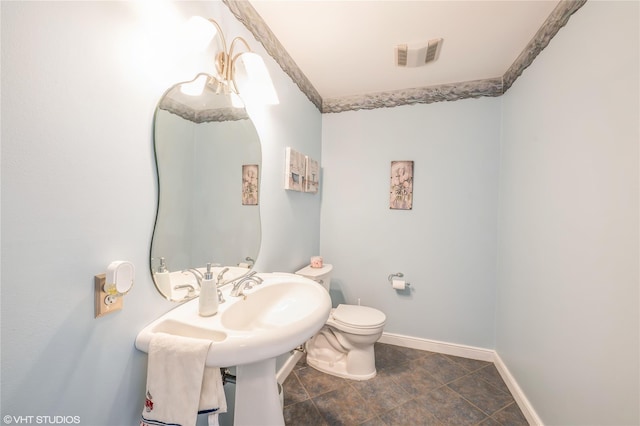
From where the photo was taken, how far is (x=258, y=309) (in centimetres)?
126

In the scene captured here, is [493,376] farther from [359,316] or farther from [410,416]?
[359,316]

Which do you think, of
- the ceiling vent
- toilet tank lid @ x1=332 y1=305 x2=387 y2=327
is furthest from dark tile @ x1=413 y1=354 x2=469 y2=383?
the ceiling vent

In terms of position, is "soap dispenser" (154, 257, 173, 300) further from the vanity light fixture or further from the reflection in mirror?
the vanity light fixture

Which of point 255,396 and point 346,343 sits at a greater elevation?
point 255,396

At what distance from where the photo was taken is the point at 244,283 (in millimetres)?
1267

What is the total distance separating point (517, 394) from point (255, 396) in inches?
69.0

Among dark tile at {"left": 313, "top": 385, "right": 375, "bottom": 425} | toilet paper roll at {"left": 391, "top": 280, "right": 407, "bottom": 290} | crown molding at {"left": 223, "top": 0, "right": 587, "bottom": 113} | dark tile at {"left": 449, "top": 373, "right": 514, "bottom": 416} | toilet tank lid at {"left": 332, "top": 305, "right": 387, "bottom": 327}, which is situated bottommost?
dark tile at {"left": 313, "top": 385, "right": 375, "bottom": 425}

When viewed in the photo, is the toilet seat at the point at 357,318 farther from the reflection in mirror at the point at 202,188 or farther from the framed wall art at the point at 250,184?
the framed wall art at the point at 250,184

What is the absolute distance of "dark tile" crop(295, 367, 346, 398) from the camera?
69.5 inches

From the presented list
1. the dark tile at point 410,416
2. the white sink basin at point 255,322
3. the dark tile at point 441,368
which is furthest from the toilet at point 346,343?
the white sink basin at point 255,322

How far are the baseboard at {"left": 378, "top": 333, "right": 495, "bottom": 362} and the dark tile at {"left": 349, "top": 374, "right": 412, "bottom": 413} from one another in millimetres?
479

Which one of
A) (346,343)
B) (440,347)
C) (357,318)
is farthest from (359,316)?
(440,347)

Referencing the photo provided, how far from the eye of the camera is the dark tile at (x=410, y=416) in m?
1.52

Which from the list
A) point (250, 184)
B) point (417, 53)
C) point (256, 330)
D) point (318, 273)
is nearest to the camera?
point (256, 330)
